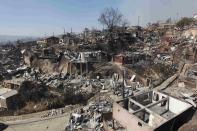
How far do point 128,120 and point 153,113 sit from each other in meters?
1.95

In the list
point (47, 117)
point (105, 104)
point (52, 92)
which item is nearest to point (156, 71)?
point (105, 104)

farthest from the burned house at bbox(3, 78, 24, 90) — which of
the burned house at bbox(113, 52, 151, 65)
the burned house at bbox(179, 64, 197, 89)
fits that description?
the burned house at bbox(179, 64, 197, 89)

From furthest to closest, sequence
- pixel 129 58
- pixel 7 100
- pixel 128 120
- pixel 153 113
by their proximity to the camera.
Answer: pixel 129 58 < pixel 7 100 < pixel 153 113 < pixel 128 120

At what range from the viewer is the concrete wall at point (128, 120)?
13.9m

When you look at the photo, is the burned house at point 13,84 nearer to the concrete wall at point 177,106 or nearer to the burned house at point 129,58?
the burned house at point 129,58

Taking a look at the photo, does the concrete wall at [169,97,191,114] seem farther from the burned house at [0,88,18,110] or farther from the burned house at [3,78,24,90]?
the burned house at [3,78,24,90]

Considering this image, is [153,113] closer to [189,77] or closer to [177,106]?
[177,106]

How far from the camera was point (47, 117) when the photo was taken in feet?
69.3

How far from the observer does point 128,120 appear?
15.3 m

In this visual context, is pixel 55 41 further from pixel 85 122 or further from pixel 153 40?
pixel 85 122

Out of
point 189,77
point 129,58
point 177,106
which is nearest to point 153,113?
point 177,106

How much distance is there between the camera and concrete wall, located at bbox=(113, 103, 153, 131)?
13.9m

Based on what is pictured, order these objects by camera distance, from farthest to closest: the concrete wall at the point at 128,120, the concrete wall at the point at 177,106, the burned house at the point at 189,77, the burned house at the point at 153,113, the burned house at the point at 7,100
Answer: the burned house at the point at 189,77 → the burned house at the point at 7,100 → the concrete wall at the point at 177,106 → the burned house at the point at 153,113 → the concrete wall at the point at 128,120

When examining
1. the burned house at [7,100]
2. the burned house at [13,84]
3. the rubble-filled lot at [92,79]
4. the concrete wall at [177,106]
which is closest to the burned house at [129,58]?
the rubble-filled lot at [92,79]
